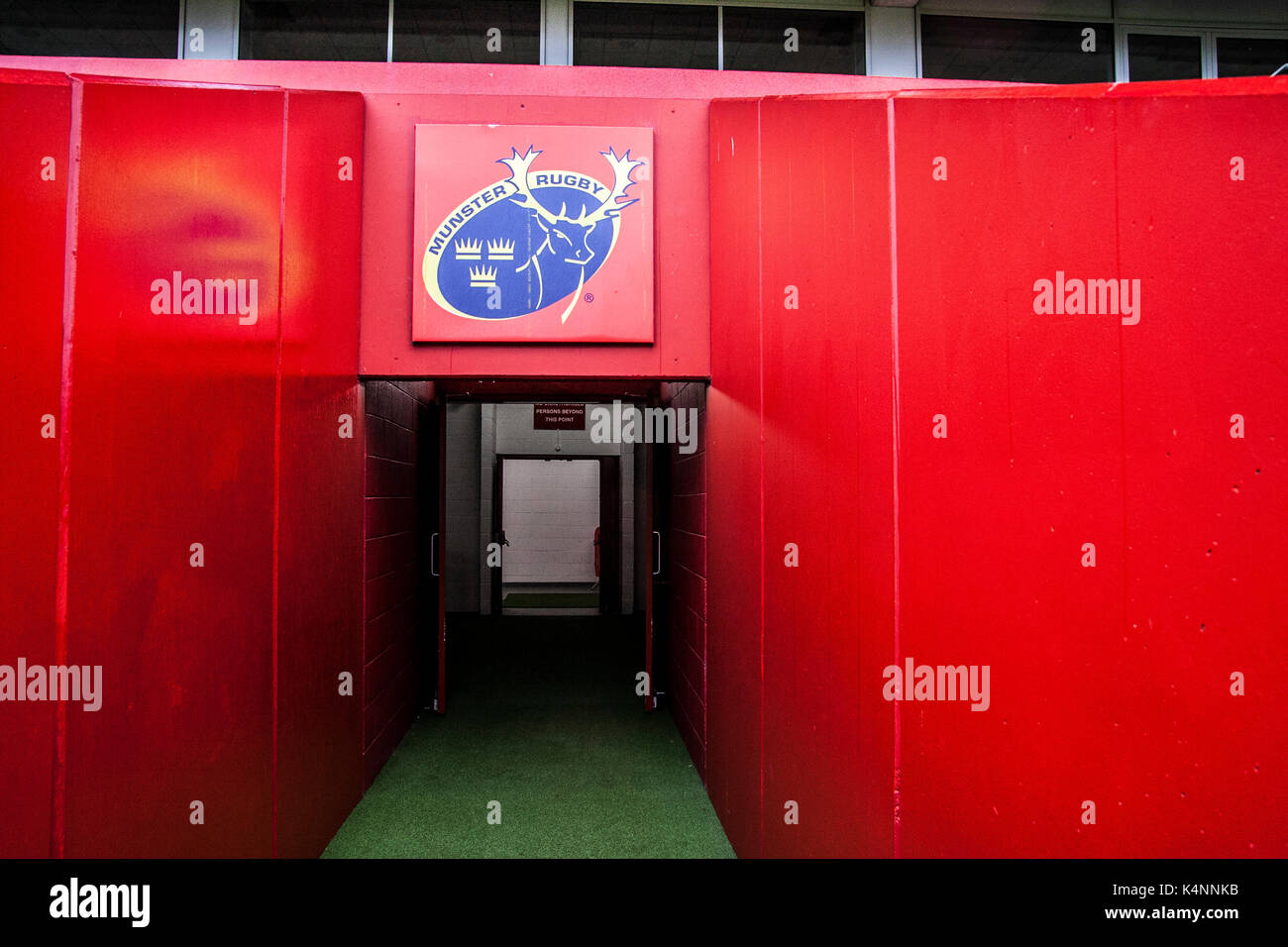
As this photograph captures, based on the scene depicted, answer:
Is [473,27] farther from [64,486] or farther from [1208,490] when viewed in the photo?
[1208,490]

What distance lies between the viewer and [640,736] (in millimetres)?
4176

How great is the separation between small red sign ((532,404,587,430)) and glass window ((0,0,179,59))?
4600 millimetres

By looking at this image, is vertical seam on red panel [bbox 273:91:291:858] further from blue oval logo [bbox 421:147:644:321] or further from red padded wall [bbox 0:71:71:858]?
red padded wall [bbox 0:71:71:858]

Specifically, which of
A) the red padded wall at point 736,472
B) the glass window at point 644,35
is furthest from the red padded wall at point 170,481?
the glass window at point 644,35

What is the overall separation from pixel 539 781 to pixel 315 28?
16.2 feet

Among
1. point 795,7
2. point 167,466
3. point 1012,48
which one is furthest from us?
point 1012,48

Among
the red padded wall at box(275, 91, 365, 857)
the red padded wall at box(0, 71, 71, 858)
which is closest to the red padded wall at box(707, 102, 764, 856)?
the red padded wall at box(275, 91, 365, 857)

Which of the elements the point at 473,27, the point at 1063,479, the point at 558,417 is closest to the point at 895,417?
the point at 1063,479

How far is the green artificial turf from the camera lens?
9.68 feet

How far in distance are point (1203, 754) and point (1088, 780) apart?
297 mm

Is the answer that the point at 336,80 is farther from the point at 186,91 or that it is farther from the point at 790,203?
the point at 790,203

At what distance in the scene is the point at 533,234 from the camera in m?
2.93

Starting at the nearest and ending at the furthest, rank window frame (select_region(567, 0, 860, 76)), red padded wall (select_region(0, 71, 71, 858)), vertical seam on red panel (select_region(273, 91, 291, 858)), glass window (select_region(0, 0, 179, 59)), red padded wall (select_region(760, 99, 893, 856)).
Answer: red padded wall (select_region(0, 71, 71, 858))
red padded wall (select_region(760, 99, 893, 856))
vertical seam on red panel (select_region(273, 91, 291, 858))
glass window (select_region(0, 0, 179, 59))
window frame (select_region(567, 0, 860, 76))
